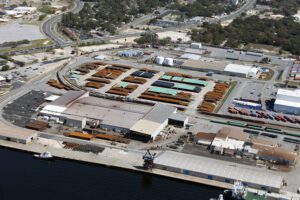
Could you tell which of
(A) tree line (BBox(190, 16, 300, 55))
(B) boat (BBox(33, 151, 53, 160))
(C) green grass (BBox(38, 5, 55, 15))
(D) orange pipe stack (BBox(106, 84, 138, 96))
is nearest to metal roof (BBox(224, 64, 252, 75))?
(D) orange pipe stack (BBox(106, 84, 138, 96))

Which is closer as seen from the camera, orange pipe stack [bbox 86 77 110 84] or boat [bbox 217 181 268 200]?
boat [bbox 217 181 268 200]

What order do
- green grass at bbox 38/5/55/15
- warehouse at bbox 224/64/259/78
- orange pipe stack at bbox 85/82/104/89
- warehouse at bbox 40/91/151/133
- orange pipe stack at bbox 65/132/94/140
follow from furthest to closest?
green grass at bbox 38/5/55/15
warehouse at bbox 224/64/259/78
orange pipe stack at bbox 85/82/104/89
warehouse at bbox 40/91/151/133
orange pipe stack at bbox 65/132/94/140

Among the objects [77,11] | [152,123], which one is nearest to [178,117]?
[152,123]

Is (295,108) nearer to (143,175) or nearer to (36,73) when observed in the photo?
(143,175)

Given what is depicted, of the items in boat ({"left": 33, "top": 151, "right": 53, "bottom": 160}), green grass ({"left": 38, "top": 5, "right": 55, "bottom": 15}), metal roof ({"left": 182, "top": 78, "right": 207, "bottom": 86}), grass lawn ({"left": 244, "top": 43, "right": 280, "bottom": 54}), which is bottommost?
boat ({"left": 33, "top": 151, "right": 53, "bottom": 160})

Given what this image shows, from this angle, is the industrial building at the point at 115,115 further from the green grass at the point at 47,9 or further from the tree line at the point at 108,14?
the green grass at the point at 47,9

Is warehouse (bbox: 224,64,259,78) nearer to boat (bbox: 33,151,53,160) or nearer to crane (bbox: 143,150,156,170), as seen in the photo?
crane (bbox: 143,150,156,170)

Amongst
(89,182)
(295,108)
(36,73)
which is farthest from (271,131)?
(36,73)

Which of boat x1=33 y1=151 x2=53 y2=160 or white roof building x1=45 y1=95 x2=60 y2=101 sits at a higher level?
white roof building x1=45 y1=95 x2=60 y2=101
